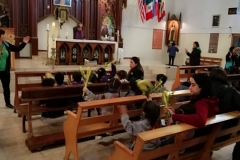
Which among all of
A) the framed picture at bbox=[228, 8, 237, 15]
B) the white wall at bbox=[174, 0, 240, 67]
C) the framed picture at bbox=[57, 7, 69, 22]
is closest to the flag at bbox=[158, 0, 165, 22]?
the white wall at bbox=[174, 0, 240, 67]

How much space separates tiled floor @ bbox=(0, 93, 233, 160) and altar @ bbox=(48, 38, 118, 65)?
377cm

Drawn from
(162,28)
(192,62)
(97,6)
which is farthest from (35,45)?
(162,28)

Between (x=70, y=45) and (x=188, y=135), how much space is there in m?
6.12

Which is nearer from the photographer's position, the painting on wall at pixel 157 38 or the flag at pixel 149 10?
the flag at pixel 149 10

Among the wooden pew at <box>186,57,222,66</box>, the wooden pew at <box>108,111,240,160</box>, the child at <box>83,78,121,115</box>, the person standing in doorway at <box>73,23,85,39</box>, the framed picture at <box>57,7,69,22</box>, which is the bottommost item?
the wooden pew at <box>108,111,240,160</box>

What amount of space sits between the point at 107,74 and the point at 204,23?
26.3 ft

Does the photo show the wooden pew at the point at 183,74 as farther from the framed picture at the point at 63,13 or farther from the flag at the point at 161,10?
the flag at the point at 161,10

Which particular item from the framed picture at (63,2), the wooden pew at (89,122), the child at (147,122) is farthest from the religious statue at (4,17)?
the child at (147,122)

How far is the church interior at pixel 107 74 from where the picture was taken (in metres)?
2.16

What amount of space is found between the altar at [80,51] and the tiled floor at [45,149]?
3768mm

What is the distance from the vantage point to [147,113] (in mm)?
1916

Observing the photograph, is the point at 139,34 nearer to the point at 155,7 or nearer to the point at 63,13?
the point at 155,7

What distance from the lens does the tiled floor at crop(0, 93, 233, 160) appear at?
2.60 metres

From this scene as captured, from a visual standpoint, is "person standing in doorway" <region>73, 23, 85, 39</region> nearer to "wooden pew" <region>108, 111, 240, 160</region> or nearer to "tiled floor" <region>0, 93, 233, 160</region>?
"tiled floor" <region>0, 93, 233, 160</region>
